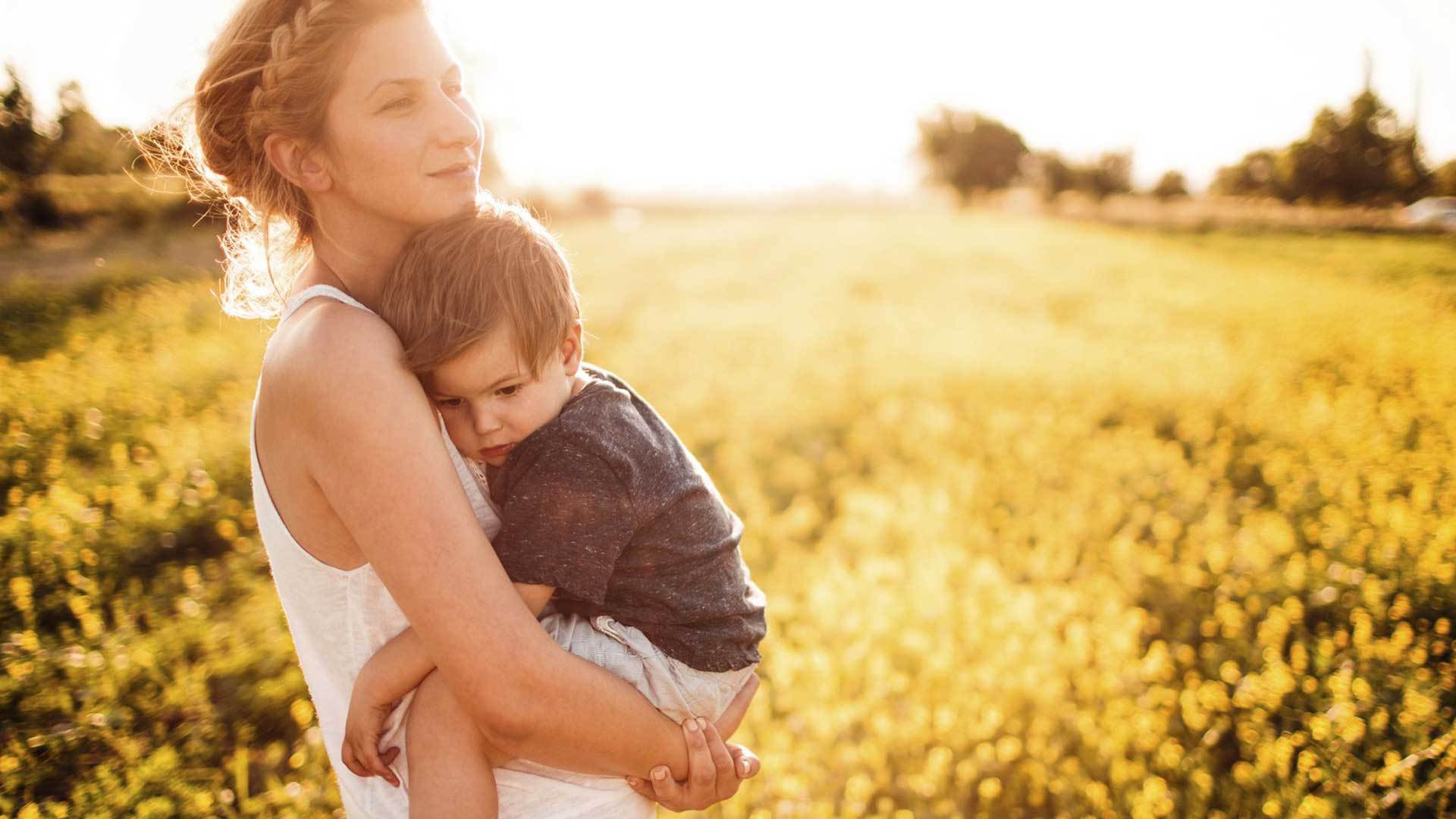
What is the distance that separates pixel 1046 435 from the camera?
641cm

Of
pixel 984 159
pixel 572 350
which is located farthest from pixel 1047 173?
pixel 572 350

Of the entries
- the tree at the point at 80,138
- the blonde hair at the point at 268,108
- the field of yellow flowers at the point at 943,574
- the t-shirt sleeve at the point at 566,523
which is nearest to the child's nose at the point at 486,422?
the t-shirt sleeve at the point at 566,523

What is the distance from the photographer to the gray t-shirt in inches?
50.4

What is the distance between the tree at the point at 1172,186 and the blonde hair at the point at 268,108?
5810cm

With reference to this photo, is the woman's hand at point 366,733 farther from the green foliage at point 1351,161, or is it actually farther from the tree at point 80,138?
the green foliage at point 1351,161

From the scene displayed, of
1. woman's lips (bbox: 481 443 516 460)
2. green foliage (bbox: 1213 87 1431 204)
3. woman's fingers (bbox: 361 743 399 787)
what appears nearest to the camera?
woman's fingers (bbox: 361 743 399 787)

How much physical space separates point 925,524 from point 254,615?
3608mm

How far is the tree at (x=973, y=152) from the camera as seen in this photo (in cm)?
6812

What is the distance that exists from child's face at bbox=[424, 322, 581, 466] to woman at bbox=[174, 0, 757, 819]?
117 millimetres

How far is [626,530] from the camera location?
1.34 meters

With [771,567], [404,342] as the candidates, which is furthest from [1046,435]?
Answer: [404,342]

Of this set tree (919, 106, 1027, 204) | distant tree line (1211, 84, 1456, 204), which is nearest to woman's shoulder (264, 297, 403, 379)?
distant tree line (1211, 84, 1456, 204)

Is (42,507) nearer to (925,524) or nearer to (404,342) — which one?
(404,342)

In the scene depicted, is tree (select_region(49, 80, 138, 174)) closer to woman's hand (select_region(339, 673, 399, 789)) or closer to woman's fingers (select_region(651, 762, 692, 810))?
woman's hand (select_region(339, 673, 399, 789))
